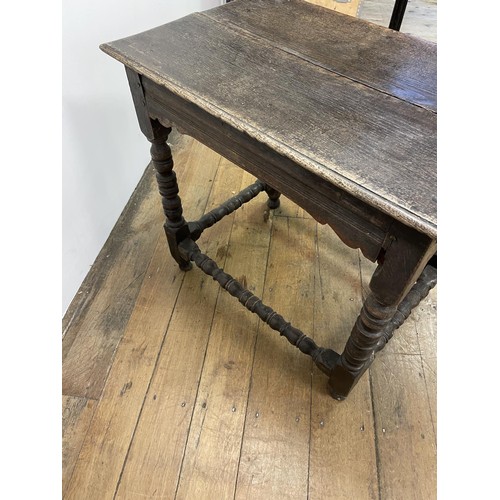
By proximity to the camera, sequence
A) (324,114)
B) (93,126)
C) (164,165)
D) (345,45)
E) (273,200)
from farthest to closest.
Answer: (273,200) → (93,126) → (164,165) → (345,45) → (324,114)

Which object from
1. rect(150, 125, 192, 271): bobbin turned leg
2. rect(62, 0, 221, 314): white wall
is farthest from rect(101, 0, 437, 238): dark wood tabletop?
rect(62, 0, 221, 314): white wall

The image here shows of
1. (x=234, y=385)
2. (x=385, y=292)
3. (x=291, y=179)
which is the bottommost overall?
(x=234, y=385)

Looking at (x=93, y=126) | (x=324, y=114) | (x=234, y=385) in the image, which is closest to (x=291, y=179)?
(x=324, y=114)

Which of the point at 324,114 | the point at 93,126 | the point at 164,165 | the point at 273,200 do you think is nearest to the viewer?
the point at 324,114

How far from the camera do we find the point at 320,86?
2.22 feet

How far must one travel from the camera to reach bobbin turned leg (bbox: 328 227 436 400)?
55 centimetres

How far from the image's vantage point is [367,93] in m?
0.66

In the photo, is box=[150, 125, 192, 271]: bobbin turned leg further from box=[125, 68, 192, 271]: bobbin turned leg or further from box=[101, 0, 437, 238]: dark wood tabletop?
box=[101, 0, 437, 238]: dark wood tabletop

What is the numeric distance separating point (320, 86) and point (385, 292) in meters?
0.37

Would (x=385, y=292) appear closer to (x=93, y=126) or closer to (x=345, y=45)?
(x=345, y=45)

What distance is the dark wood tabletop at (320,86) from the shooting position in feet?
1.76

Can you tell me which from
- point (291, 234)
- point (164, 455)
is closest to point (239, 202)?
point (291, 234)

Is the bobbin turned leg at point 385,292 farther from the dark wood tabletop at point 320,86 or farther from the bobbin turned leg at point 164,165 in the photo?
the bobbin turned leg at point 164,165

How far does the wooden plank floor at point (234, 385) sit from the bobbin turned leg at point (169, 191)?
145 millimetres
